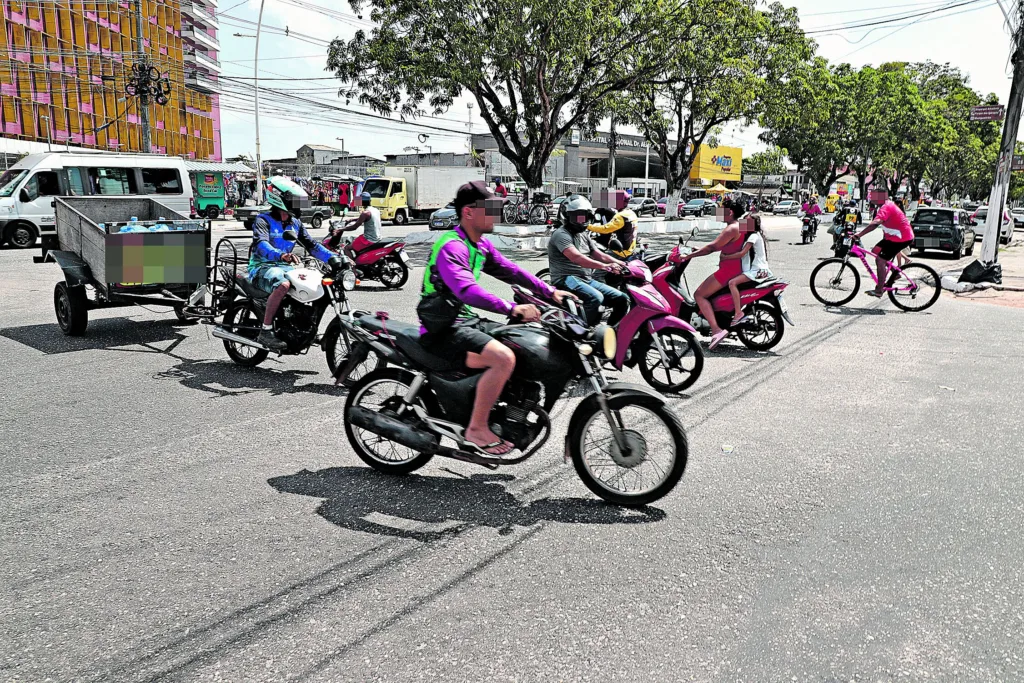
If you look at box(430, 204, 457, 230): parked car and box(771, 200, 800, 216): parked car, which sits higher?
box(771, 200, 800, 216): parked car

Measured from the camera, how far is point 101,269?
772 cm

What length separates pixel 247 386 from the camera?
6465 mm

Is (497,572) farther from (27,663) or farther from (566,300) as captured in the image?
(27,663)

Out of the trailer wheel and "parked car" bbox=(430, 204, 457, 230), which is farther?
"parked car" bbox=(430, 204, 457, 230)

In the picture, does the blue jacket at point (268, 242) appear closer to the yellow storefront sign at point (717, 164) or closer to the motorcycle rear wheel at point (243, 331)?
the motorcycle rear wheel at point (243, 331)

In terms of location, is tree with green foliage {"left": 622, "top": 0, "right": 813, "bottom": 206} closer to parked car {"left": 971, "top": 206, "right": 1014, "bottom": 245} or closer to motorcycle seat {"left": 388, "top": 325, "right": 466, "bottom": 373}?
parked car {"left": 971, "top": 206, "right": 1014, "bottom": 245}

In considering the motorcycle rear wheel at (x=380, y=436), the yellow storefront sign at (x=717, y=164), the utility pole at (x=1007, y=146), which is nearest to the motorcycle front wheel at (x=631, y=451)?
the motorcycle rear wheel at (x=380, y=436)

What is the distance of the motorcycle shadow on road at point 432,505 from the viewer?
3842mm

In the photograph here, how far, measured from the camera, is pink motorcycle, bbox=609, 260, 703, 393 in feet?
20.6

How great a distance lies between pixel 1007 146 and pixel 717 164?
68.0 m

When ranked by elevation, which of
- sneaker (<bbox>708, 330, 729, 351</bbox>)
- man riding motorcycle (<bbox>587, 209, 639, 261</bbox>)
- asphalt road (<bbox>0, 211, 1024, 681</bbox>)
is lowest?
asphalt road (<bbox>0, 211, 1024, 681</bbox>)

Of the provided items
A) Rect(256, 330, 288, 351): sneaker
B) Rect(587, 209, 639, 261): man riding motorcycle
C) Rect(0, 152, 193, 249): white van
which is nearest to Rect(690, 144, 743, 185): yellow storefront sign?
Rect(0, 152, 193, 249): white van

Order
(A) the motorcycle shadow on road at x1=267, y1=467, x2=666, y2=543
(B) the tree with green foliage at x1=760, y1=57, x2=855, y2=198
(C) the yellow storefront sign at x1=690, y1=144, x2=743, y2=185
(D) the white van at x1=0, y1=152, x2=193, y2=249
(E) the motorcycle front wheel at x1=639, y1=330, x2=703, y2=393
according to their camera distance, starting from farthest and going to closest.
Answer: (C) the yellow storefront sign at x1=690, y1=144, x2=743, y2=185 < (B) the tree with green foliage at x1=760, y1=57, x2=855, y2=198 < (D) the white van at x1=0, y1=152, x2=193, y2=249 < (E) the motorcycle front wheel at x1=639, y1=330, x2=703, y2=393 < (A) the motorcycle shadow on road at x1=267, y1=467, x2=666, y2=543

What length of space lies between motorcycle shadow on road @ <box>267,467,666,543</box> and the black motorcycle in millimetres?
185
